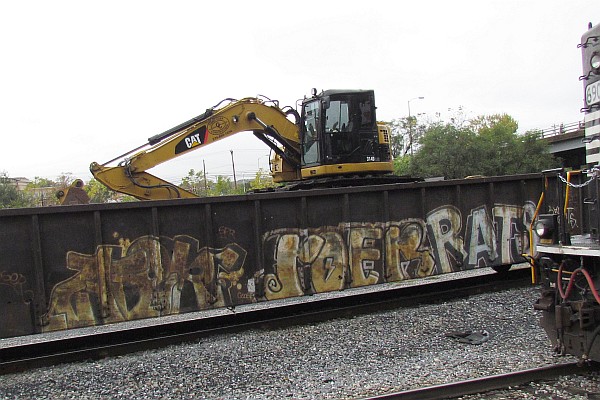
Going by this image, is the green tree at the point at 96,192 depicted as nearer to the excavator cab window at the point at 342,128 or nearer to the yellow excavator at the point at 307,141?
the yellow excavator at the point at 307,141

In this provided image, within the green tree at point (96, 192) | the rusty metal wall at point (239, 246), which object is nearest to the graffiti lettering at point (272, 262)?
the rusty metal wall at point (239, 246)

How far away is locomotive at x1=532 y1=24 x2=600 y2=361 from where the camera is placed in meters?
4.92

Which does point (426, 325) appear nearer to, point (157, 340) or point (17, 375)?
point (157, 340)

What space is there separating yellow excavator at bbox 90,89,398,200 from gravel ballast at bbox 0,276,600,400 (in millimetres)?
4534

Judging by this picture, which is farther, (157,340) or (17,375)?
(157,340)

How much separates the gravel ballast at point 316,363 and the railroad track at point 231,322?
0.17m

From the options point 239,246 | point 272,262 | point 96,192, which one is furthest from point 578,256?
point 96,192

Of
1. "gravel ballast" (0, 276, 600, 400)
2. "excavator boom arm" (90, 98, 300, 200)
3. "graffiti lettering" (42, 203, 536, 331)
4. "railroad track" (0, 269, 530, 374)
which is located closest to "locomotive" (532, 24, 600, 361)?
"gravel ballast" (0, 276, 600, 400)

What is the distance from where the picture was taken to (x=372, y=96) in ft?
38.8

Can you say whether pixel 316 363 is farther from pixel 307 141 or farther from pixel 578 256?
pixel 307 141

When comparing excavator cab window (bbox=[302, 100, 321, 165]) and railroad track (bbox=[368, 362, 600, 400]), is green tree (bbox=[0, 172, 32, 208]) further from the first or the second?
railroad track (bbox=[368, 362, 600, 400])

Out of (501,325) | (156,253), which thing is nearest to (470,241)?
(501,325)

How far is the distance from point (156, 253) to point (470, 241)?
5764 mm

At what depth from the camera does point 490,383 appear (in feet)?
16.8
